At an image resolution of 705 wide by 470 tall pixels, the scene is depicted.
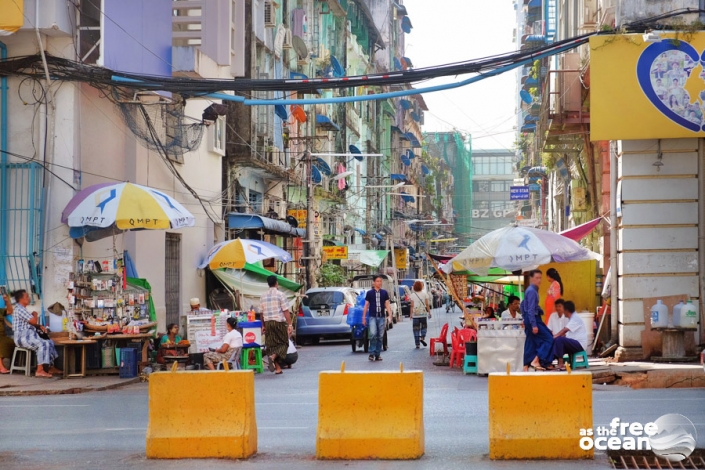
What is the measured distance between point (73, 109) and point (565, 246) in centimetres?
1000

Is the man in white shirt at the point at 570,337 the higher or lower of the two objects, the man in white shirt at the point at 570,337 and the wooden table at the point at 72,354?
the higher

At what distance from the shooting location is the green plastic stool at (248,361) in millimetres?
20109

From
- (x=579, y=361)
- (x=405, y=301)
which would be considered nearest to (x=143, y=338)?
(x=579, y=361)

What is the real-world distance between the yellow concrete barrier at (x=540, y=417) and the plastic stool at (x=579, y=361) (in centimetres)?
848

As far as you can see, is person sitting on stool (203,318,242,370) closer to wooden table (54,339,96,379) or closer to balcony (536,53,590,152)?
wooden table (54,339,96,379)

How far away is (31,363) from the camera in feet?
63.1

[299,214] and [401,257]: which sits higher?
[299,214]

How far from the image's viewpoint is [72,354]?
1914cm

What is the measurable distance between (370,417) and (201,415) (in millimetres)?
1570

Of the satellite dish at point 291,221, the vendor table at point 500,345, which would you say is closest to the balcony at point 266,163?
the satellite dish at point 291,221

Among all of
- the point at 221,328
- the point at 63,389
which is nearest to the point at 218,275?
the point at 221,328

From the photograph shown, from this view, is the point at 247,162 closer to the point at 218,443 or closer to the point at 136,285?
the point at 136,285

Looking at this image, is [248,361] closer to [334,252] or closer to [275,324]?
[275,324]

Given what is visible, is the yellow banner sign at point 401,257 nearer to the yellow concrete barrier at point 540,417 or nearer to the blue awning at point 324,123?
the blue awning at point 324,123
